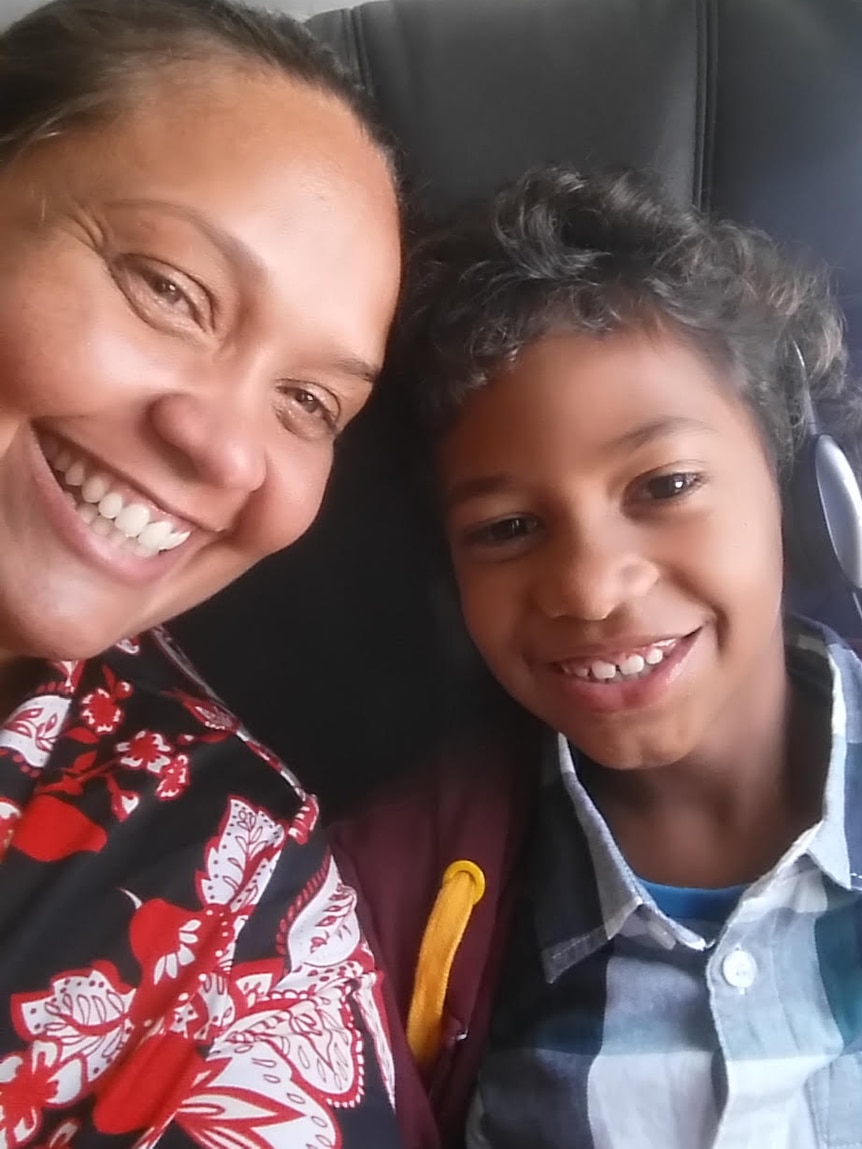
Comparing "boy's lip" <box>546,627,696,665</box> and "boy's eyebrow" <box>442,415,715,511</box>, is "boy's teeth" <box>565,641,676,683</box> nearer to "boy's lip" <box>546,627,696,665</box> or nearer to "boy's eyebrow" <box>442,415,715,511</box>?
"boy's lip" <box>546,627,696,665</box>

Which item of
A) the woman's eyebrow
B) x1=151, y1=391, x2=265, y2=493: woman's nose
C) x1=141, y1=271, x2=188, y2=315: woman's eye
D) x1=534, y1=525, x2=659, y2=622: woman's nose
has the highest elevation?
the woman's eyebrow

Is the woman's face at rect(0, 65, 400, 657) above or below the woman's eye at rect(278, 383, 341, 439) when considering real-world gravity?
above

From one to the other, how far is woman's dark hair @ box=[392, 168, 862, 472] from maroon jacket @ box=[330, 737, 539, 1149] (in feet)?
1.08

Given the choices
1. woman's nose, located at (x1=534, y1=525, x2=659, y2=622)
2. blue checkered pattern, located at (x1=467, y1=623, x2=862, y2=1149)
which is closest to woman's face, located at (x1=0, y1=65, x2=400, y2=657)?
woman's nose, located at (x1=534, y1=525, x2=659, y2=622)

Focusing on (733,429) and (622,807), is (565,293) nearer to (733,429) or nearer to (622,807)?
(733,429)

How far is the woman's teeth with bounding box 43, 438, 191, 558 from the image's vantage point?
0.74m

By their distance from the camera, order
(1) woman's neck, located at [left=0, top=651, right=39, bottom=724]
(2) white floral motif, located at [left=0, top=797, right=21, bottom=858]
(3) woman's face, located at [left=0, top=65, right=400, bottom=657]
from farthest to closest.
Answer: (1) woman's neck, located at [left=0, top=651, right=39, bottom=724] < (2) white floral motif, located at [left=0, top=797, right=21, bottom=858] < (3) woman's face, located at [left=0, top=65, right=400, bottom=657]

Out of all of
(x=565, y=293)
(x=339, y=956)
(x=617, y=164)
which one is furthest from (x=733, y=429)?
(x=339, y=956)

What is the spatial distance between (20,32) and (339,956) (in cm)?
73

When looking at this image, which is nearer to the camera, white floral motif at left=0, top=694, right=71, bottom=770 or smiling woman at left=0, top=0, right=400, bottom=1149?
smiling woman at left=0, top=0, right=400, bottom=1149

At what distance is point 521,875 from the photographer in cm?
104

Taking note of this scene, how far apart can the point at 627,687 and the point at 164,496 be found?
396 mm

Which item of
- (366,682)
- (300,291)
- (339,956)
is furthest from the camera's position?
(366,682)

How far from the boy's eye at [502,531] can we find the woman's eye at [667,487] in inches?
3.5
